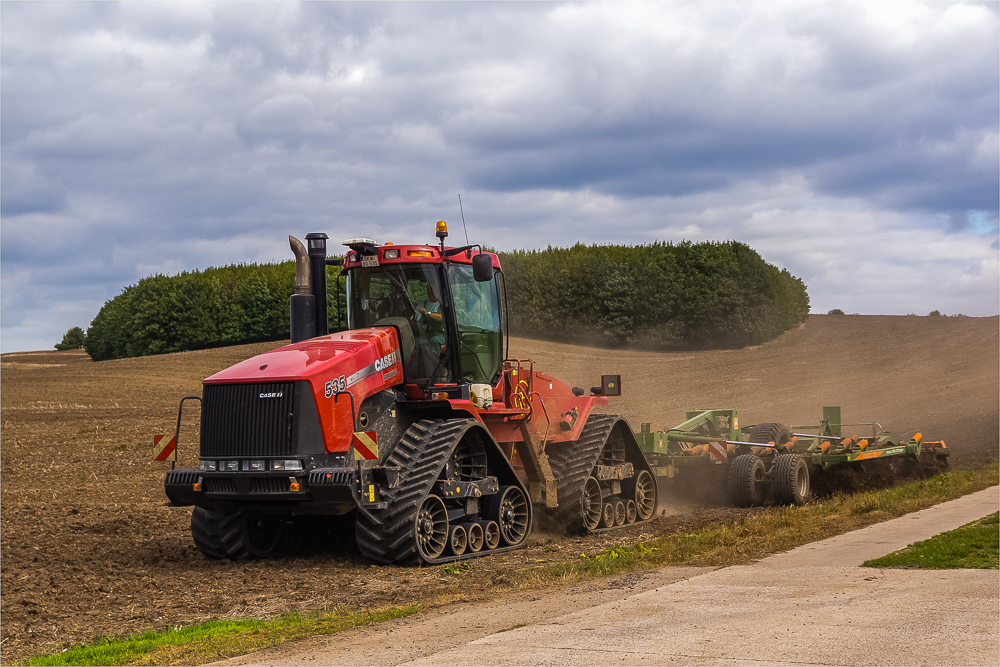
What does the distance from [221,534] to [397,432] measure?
2505 mm

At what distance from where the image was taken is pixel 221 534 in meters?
12.2

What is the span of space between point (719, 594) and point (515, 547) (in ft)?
15.3

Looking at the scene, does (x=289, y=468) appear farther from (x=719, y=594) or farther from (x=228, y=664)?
(x=719, y=594)

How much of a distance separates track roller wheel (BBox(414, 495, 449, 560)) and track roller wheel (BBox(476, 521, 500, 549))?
90 cm

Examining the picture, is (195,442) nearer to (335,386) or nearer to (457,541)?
(457,541)

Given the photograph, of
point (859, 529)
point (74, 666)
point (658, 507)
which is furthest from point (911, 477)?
point (74, 666)

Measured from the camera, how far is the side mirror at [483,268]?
491 inches

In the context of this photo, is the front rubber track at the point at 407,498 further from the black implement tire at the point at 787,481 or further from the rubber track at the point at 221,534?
the black implement tire at the point at 787,481

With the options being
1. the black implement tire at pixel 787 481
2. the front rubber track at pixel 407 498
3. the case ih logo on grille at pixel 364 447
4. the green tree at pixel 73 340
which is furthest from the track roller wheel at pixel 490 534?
the green tree at pixel 73 340

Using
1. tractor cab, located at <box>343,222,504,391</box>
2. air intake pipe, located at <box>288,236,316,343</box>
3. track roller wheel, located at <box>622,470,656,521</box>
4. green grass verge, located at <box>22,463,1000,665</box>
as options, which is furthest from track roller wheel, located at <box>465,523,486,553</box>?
track roller wheel, located at <box>622,470,656,521</box>

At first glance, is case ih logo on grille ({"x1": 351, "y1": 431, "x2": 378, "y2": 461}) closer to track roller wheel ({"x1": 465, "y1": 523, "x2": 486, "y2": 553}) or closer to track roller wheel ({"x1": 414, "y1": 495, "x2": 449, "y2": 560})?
track roller wheel ({"x1": 414, "y1": 495, "x2": 449, "y2": 560})

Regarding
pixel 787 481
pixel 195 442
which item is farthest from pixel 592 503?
pixel 195 442

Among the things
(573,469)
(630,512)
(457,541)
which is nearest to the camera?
(457,541)

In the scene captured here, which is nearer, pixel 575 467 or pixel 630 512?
pixel 575 467
